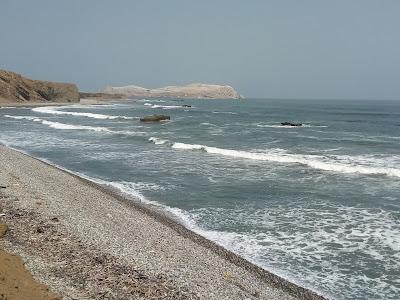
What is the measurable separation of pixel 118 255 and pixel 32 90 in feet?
408

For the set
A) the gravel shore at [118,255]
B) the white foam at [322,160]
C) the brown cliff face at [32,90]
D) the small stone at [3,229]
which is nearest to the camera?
the gravel shore at [118,255]

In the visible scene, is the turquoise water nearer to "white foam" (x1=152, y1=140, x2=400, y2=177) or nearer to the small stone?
"white foam" (x1=152, y1=140, x2=400, y2=177)

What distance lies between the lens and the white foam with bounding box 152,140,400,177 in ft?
89.1

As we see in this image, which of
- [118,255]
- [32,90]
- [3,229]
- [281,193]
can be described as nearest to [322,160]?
[281,193]

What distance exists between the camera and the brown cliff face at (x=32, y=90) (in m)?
113

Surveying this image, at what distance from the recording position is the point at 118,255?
35.9 feet

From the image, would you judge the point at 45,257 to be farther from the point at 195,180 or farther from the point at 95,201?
the point at 195,180

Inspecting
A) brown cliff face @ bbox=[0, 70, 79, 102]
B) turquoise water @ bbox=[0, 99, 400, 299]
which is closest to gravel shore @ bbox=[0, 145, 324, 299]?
turquoise water @ bbox=[0, 99, 400, 299]

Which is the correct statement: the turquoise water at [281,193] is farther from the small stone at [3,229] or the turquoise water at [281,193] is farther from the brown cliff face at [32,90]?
the brown cliff face at [32,90]

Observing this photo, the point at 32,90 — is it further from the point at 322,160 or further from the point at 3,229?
the point at 3,229

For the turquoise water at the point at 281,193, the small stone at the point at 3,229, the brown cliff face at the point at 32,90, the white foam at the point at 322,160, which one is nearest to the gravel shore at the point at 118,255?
the small stone at the point at 3,229

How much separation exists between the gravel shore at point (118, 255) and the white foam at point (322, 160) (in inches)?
607

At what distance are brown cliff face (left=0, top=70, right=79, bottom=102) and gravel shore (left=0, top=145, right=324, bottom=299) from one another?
347ft

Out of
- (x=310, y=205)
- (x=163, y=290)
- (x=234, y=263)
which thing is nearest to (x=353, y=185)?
(x=310, y=205)
